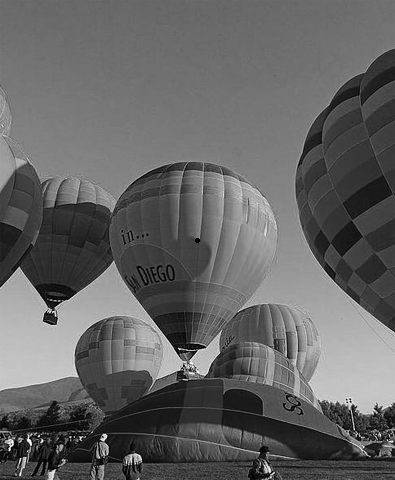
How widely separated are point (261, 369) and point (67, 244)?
1241 cm

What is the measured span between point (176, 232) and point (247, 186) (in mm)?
4373

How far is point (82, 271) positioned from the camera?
89.5ft

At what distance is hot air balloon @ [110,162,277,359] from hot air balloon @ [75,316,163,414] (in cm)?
889

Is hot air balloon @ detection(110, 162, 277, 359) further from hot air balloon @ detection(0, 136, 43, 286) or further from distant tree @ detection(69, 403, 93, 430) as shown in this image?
distant tree @ detection(69, 403, 93, 430)

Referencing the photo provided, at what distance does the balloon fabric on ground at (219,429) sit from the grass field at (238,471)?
321mm

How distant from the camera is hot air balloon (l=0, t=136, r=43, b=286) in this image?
1524cm

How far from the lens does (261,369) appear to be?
1997 centimetres

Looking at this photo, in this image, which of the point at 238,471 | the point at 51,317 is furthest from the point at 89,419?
the point at 238,471

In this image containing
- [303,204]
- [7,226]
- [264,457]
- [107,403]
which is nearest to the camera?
[264,457]

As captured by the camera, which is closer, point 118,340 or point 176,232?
point 176,232

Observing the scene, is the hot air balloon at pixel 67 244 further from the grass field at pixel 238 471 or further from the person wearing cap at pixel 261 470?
the person wearing cap at pixel 261 470

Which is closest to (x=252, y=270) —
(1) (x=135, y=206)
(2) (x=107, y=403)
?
(1) (x=135, y=206)

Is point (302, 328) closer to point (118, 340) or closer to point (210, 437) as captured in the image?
point (118, 340)

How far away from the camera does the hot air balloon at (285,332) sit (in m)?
29.6
